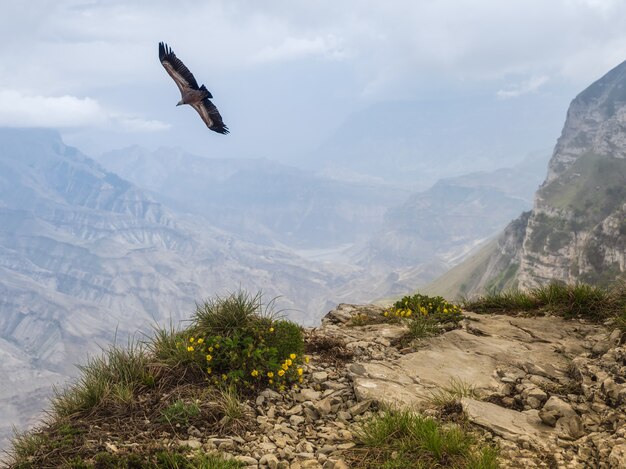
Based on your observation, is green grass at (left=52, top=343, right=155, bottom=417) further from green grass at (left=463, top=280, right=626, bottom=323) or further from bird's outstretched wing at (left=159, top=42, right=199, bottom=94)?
green grass at (left=463, top=280, right=626, bottom=323)

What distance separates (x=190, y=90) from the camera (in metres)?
7.80

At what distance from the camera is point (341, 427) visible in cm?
652

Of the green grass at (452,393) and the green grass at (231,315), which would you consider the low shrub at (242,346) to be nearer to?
the green grass at (231,315)

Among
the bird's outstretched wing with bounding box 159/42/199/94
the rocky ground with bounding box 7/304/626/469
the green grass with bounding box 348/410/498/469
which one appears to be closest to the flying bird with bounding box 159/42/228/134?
the bird's outstretched wing with bounding box 159/42/199/94

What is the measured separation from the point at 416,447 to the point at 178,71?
6670 millimetres

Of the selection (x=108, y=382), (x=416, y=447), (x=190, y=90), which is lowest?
(x=416, y=447)

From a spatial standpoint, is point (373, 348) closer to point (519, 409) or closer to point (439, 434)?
point (519, 409)

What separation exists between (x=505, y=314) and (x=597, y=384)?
17.9 feet

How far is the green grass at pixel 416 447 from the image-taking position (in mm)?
5230

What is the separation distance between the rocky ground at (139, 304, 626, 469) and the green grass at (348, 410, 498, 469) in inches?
10.8

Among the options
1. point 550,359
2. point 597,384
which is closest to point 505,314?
point 550,359

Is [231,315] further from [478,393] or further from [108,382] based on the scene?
[478,393]

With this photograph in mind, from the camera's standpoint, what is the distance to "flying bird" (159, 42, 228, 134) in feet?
25.6

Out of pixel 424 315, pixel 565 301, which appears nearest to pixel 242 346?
pixel 424 315
